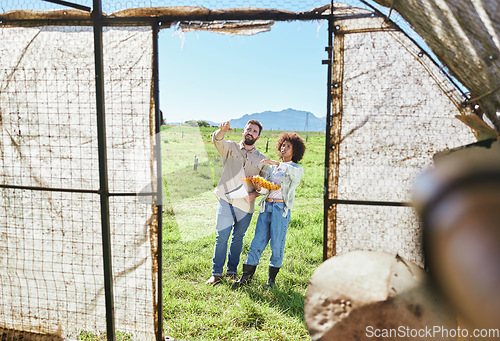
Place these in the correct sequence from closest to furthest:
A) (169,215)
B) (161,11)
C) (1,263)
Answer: (161,11), (1,263), (169,215)

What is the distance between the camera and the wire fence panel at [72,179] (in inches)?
88.0

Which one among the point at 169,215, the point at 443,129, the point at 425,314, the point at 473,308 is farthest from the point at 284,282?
the point at 169,215

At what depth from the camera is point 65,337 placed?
2.46 m

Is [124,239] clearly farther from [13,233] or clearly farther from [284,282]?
[284,282]

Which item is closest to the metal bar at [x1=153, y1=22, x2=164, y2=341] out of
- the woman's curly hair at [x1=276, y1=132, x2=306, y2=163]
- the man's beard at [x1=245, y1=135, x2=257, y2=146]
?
the man's beard at [x1=245, y1=135, x2=257, y2=146]

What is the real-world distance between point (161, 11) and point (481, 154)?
204 cm

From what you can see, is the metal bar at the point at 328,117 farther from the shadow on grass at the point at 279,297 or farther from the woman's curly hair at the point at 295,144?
the woman's curly hair at the point at 295,144

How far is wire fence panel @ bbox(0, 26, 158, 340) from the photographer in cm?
224

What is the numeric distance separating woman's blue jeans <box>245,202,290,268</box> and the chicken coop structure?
5.74ft

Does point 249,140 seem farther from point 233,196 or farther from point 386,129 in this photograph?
point 386,129

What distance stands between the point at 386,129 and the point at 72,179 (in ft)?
7.27

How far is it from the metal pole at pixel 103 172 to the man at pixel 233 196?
177cm

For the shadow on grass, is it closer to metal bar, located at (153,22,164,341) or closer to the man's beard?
metal bar, located at (153,22,164,341)

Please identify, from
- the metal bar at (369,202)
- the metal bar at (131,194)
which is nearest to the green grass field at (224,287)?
the metal bar at (131,194)
